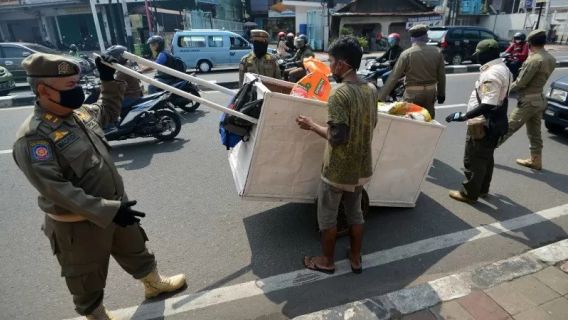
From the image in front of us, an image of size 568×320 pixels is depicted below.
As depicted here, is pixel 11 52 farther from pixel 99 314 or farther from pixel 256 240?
pixel 99 314

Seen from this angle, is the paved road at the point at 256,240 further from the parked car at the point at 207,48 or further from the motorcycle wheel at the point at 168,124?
the parked car at the point at 207,48

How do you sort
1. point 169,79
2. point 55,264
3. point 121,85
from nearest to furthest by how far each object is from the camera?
point 121,85
point 55,264
point 169,79

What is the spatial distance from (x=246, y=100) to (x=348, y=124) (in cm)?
103

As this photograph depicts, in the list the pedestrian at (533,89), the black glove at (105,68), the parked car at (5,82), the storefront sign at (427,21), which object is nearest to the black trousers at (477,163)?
the pedestrian at (533,89)

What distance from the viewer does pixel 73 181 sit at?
1906 mm

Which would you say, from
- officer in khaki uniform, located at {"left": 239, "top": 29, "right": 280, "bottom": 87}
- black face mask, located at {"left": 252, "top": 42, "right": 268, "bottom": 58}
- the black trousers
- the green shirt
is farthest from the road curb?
black face mask, located at {"left": 252, "top": 42, "right": 268, "bottom": 58}

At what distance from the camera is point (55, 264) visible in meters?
2.95

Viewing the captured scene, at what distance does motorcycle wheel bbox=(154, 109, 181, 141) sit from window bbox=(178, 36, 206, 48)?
9.59m

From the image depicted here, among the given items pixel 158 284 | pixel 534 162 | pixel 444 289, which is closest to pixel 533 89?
pixel 534 162

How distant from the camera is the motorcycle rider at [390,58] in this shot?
26.7 ft

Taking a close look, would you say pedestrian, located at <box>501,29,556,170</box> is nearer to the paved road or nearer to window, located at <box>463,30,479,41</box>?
the paved road

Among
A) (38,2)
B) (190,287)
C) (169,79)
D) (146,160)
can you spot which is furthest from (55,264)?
(38,2)

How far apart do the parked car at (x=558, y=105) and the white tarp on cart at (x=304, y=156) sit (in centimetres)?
349

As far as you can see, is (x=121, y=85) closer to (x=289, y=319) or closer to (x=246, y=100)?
(x=246, y=100)
